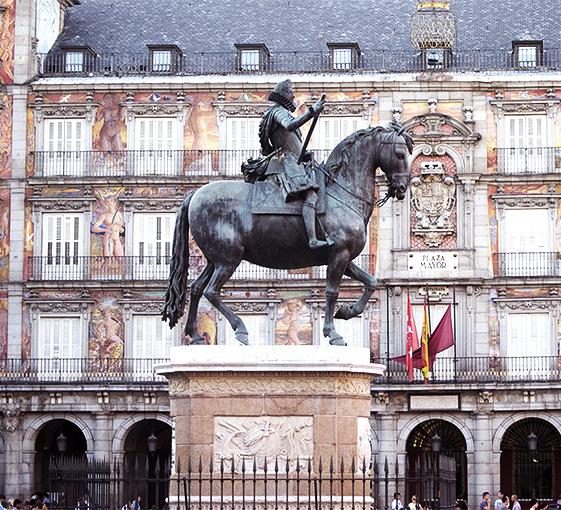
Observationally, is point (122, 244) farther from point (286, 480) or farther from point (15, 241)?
point (286, 480)

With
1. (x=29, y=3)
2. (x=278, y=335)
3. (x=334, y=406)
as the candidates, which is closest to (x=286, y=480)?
(x=334, y=406)

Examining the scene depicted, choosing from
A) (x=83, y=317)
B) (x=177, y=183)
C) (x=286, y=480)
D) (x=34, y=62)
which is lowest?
(x=286, y=480)

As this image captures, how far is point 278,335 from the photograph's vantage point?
5184 cm

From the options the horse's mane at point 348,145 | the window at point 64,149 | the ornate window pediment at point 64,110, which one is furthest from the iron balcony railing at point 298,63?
the horse's mane at point 348,145

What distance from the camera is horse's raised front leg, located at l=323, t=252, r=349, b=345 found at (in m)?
19.1

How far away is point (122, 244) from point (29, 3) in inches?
320

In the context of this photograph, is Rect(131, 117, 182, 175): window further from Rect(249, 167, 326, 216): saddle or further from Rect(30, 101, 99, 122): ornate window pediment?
Rect(249, 167, 326, 216): saddle

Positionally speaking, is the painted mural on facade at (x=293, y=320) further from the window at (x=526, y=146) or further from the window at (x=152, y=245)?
the window at (x=526, y=146)

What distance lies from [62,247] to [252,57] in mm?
8359

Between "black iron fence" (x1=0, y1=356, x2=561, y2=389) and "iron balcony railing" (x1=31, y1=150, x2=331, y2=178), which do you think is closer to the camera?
"black iron fence" (x1=0, y1=356, x2=561, y2=389)

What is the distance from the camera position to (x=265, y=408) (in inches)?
740

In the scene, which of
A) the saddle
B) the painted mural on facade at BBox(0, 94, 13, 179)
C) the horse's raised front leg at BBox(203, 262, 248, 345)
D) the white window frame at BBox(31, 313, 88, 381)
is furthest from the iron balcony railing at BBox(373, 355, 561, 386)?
the saddle

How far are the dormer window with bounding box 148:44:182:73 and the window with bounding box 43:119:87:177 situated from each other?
9.44ft

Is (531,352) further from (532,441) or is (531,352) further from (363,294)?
(363,294)
